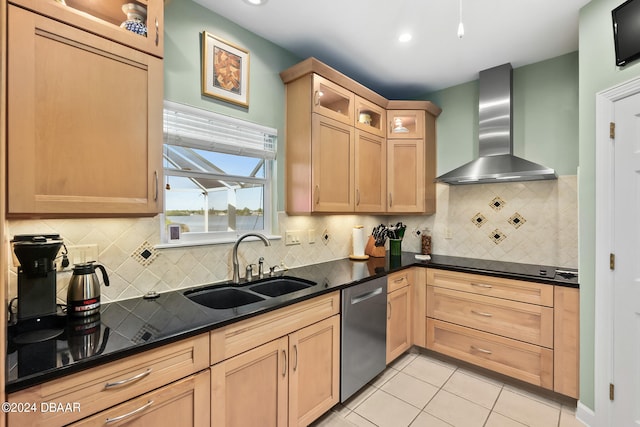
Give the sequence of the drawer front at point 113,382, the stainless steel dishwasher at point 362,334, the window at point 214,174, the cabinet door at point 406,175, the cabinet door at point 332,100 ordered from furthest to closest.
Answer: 1. the cabinet door at point 406,175
2. the cabinet door at point 332,100
3. the stainless steel dishwasher at point 362,334
4. the window at point 214,174
5. the drawer front at point 113,382

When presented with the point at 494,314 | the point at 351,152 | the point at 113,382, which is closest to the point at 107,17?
the point at 113,382

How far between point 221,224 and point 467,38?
2.34 meters

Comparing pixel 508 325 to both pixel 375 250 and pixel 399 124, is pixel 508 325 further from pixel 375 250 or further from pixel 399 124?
pixel 399 124

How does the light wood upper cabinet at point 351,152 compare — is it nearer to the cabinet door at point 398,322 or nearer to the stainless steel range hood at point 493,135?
the stainless steel range hood at point 493,135

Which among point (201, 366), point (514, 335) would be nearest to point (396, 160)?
point (514, 335)

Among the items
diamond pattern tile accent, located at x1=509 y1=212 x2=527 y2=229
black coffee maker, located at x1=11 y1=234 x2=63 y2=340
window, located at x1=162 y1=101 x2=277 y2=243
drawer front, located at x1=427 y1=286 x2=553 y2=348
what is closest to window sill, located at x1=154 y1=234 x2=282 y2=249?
window, located at x1=162 y1=101 x2=277 y2=243

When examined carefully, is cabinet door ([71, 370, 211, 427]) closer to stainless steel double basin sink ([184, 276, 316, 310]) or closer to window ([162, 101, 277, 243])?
stainless steel double basin sink ([184, 276, 316, 310])

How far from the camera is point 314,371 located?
174 cm

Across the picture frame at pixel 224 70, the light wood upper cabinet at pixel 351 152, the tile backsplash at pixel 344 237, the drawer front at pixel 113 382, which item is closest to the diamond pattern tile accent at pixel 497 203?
the tile backsplash at pixel 344 237

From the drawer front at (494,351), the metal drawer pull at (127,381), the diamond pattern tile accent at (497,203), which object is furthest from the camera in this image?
the diamond pattern tile accent at (497,203)

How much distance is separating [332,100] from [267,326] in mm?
1936

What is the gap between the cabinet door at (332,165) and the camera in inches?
87.5

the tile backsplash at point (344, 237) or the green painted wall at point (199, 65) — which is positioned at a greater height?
the green painted wall at point (199, 65)

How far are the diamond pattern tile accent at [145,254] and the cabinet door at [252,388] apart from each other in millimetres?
757
